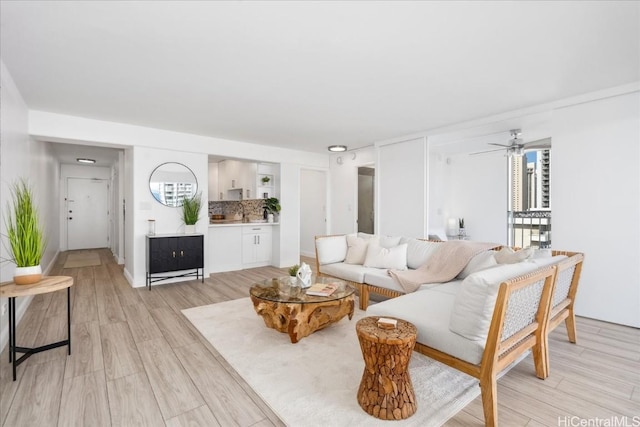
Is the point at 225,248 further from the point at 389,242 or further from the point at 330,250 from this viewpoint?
the point at 389,242

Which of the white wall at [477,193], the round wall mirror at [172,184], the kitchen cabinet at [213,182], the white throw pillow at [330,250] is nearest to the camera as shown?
the white throw pillow at [330,250]

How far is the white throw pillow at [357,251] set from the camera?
418 cm

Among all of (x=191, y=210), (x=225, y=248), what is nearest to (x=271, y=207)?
(x=225, y=248)

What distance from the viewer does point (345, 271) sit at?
389 cm

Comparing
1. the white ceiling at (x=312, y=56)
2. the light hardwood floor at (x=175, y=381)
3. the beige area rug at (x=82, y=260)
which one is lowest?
the light hardwood floor at (x=175, y=381)

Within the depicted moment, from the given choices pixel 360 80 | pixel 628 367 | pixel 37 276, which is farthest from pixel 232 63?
pixel 628 367

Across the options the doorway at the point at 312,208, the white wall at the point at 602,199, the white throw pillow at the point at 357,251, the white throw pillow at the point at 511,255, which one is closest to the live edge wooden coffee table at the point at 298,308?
the white throw pillow at the point at 357,251

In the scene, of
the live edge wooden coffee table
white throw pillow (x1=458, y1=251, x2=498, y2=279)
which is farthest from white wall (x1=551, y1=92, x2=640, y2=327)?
the live edge wooden coffee table

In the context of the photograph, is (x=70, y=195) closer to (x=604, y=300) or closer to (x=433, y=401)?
(x=433, y=401)

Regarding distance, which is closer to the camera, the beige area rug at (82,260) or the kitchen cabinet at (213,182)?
the beige area rug at (82,260)

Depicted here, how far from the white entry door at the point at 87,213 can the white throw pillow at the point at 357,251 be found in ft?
25.8

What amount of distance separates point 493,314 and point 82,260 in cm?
810

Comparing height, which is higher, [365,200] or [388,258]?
[365,200]

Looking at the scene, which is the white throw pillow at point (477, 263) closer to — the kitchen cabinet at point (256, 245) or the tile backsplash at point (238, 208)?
the kitchen cabinet at point (256, 245)
